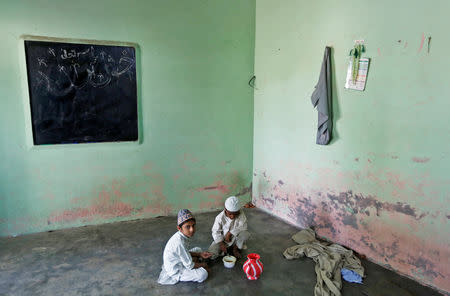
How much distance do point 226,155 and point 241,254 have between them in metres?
1.50

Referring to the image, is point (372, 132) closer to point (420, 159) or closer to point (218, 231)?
point (420, 159)

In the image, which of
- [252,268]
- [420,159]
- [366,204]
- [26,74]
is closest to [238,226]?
[252,268]

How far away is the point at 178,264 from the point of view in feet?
7.93

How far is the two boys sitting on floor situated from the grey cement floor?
80 mm

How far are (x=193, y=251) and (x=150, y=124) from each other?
1.66 metres

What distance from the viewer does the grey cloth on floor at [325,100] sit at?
2939 millimetres

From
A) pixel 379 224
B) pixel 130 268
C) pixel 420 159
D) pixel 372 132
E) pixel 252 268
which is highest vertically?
pixel 372 132

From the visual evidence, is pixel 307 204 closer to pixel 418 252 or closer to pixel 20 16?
pixel 418 252

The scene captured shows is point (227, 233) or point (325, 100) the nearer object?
point (227, 233)

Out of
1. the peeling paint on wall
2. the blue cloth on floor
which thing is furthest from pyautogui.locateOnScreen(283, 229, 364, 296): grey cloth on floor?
the peeling paint on wall

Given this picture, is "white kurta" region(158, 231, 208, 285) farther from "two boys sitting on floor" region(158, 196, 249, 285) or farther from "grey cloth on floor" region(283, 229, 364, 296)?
"grey cloth on floor" region(283, 229, 364, 296)

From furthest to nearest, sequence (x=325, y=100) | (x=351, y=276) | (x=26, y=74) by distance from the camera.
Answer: (x=26, y=74)
(x=325, y=100)
(x=351, y=276)

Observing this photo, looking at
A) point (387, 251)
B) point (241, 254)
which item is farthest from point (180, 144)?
point (387, 251)

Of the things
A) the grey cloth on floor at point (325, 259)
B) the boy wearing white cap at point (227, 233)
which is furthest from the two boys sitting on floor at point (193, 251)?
the grey cloth on floor at point (325, 259)
